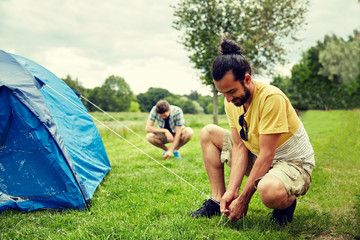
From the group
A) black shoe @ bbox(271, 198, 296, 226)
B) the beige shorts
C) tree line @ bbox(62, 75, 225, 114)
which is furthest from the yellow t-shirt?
tree line @ bbox(62, 75, 225, 114)

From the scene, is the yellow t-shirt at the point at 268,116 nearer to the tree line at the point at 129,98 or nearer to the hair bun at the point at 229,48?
the hair bun at the point at 229,48

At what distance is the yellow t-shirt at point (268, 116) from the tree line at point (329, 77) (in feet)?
85.0

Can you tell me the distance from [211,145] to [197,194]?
0.76 metres

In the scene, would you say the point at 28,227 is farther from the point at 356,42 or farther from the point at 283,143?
the point at 356,42

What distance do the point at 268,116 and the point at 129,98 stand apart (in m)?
55.4

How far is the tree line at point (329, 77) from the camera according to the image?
2755 centimetres

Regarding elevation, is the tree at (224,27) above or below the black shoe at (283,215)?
above

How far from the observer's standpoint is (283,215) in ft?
7.39

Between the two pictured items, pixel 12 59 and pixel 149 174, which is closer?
pixel 12 59

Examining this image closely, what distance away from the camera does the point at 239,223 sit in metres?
2.33

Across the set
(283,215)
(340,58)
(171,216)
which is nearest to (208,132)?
(171,216)

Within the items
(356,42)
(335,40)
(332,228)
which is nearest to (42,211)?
(332,228)

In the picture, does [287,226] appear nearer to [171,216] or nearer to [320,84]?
[171,216]

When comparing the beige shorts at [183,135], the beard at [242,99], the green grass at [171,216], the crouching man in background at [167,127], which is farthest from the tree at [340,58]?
the beard at [242,99]
